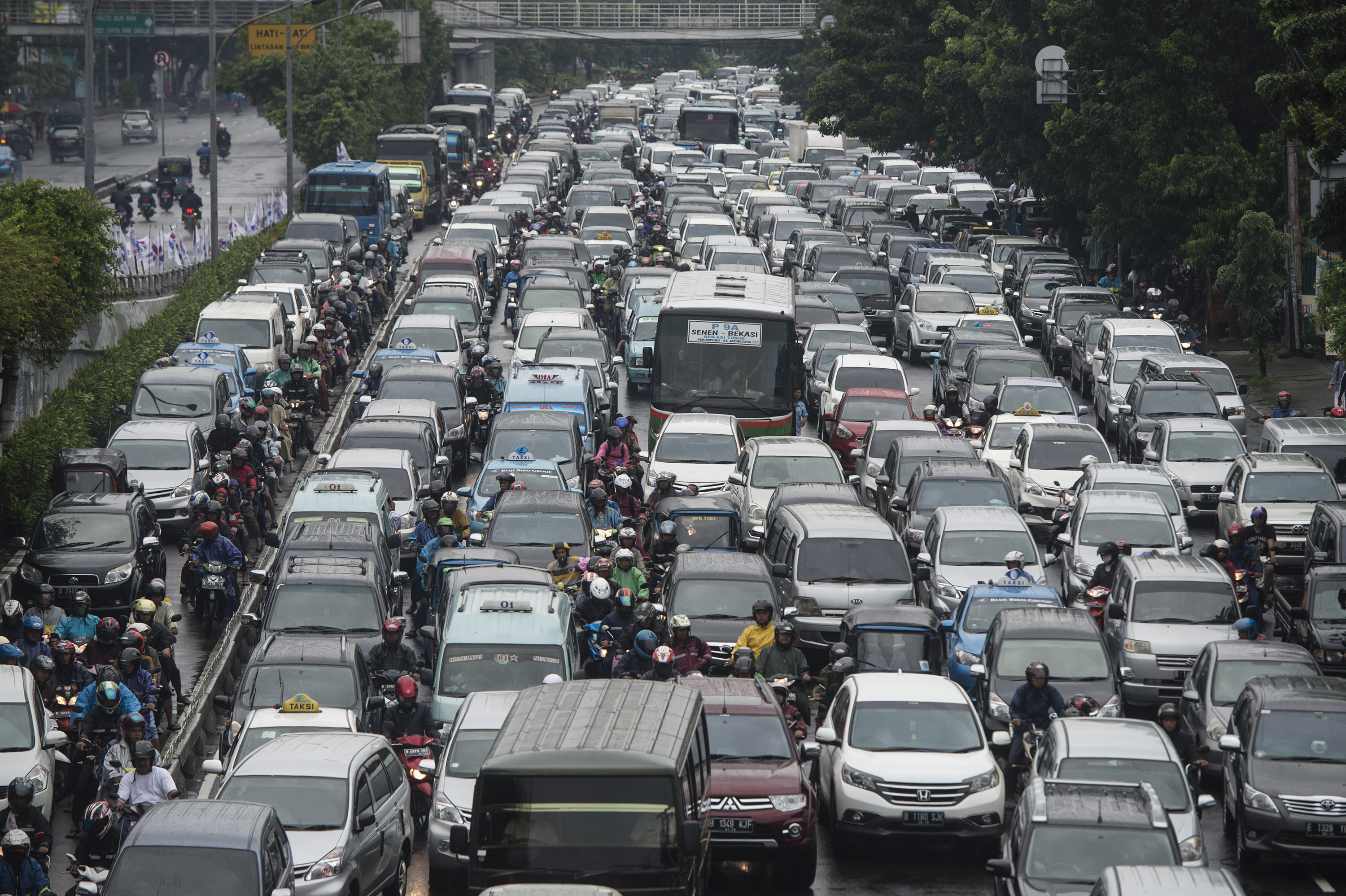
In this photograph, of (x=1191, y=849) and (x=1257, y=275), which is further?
(x=1257, y=275)

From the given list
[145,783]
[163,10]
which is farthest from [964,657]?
[163,10]

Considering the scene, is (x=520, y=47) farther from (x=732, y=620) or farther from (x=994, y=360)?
(x=732, y=620)

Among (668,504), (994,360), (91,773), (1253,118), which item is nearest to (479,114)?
(1253,118)

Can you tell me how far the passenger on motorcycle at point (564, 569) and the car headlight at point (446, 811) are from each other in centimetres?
689

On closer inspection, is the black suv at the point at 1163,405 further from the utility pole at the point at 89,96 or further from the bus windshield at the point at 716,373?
the utility pole at the point at 89,96

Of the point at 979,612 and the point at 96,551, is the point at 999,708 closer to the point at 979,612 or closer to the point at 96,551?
the point at 979,612

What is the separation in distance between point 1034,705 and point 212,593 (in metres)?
10.4

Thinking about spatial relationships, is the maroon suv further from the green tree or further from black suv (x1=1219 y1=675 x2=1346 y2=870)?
the green tree

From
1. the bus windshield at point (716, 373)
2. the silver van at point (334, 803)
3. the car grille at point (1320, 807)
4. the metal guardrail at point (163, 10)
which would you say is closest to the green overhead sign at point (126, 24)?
the metal guardrail at point (163, 10)

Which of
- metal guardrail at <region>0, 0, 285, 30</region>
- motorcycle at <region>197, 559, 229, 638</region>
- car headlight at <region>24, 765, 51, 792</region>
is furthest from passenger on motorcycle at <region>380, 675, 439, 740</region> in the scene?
metal guardrail at <region>0, 0, 285, 30</region>

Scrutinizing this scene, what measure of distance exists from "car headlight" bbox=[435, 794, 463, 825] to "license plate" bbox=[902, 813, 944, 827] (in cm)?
359

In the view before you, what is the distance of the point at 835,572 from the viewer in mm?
22906

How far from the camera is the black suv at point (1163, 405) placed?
31375 mm

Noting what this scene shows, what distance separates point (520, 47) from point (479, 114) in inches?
2346
